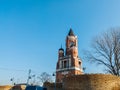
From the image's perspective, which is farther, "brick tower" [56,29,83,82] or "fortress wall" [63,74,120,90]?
"brick tower" [56,29,83,82]

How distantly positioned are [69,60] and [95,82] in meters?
25.7

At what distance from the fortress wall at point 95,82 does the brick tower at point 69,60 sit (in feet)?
75.5

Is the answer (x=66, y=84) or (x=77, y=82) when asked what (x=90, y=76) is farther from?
(x=66, y=84)

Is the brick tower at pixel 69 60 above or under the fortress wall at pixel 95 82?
above

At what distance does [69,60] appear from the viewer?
45375mm

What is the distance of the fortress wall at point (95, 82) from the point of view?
1955cm

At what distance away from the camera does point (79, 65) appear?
1876 inches

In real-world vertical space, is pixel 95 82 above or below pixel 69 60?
below

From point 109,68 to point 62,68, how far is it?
18018mm

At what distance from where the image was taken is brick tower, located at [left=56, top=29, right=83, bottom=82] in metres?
44.2

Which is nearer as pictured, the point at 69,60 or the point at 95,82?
the point at 95,82

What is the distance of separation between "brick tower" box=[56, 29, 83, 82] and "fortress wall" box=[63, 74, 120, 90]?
22998 millimetres

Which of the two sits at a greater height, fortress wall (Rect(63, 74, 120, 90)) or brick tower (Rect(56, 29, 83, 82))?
brick tower (Rect(56, 29, 83, 82))

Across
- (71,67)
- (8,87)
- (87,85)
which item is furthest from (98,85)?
(71,67)
